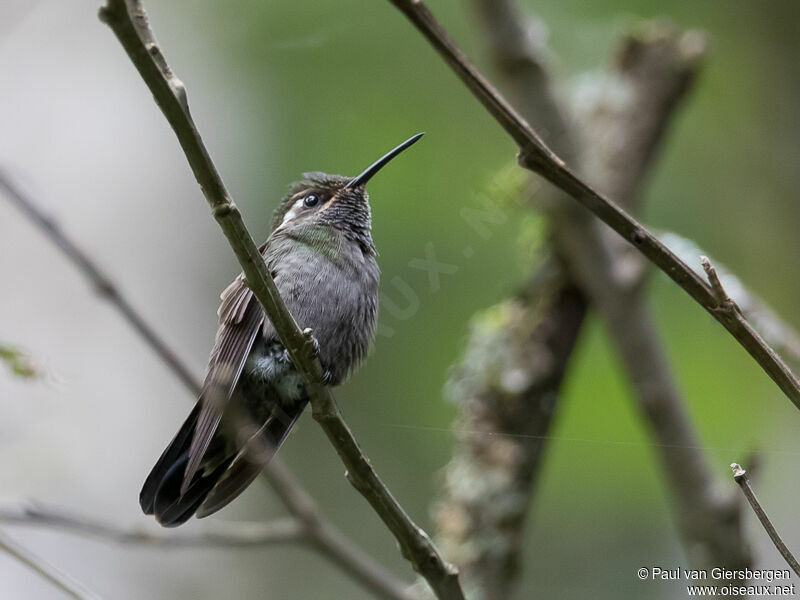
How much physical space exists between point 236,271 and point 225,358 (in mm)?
268

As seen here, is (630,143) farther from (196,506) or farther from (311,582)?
(196,506)

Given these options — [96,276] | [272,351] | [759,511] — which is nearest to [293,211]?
[272,351]

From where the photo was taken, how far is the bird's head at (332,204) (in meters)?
1.59

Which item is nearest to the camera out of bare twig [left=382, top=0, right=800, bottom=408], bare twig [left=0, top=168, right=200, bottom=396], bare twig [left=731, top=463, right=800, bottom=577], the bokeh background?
bare twig [left=731, top=463, right=800, bottom=577]

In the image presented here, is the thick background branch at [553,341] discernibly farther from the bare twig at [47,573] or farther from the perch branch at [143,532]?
the bare twig at [47,573]

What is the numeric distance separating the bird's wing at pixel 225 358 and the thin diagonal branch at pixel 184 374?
12.4 inches

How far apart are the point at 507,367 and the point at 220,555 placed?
1.39 metres

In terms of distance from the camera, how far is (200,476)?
1626 mm

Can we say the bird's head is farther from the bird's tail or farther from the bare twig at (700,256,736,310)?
the bare twig at (700,256,736,310)

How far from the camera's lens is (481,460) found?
353 cm

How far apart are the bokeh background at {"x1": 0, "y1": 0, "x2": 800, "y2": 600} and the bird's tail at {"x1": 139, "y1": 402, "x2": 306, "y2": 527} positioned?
199mm

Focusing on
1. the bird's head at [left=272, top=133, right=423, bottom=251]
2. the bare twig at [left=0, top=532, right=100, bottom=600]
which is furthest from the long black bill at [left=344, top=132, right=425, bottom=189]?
the bare twig at [left=0, top=532, right=100, bottom=600]

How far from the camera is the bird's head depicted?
1.59 metres

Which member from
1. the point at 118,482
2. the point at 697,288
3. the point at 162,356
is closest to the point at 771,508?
the point at 697,288
